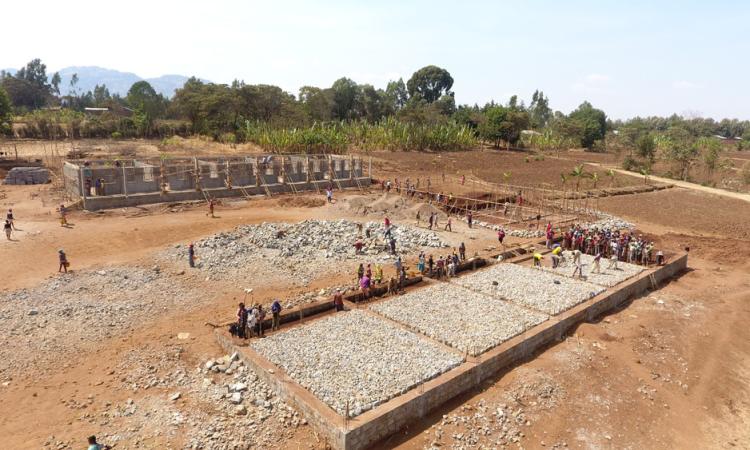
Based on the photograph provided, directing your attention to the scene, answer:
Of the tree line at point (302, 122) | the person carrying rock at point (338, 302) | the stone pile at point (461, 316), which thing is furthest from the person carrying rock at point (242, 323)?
the tree line at point (302, 122)

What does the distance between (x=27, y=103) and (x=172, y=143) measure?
56247 millimetres

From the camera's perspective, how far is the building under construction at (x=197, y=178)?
1144 inches

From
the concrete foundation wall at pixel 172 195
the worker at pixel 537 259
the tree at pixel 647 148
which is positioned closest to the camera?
the worker at pixel 537 259

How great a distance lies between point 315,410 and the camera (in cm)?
1041

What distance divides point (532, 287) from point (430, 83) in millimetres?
102344

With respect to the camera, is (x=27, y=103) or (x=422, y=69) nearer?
(x=27, y=103)

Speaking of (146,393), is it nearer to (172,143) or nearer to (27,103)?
(172,143)

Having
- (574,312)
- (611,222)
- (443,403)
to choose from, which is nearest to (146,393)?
(443,403)

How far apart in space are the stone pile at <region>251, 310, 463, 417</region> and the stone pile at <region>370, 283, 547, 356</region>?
69 cm

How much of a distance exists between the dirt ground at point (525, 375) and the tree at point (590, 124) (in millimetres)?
65532

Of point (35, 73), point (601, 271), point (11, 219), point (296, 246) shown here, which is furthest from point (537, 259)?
point (35, 73)

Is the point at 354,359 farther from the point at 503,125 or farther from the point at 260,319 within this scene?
the point at 503,125

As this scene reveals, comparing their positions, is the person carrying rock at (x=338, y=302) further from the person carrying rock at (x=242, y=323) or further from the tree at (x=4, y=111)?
the tree at (x=4, y=111)

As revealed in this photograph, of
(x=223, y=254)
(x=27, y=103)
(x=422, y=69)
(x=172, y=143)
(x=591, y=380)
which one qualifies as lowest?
(x=591, y=380)
